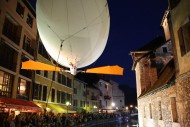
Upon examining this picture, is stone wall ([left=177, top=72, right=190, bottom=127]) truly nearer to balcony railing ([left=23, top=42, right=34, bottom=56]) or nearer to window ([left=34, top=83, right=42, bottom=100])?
balcony railing ([left=23, top=42, right=34, bottom=56])

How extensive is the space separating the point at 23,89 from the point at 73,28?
20.0 meters

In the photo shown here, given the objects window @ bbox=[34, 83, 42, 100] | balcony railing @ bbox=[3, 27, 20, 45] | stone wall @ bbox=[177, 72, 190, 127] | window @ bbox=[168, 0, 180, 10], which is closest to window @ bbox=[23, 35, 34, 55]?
balcony railing @ bbox=[3, 27, 20, 45]

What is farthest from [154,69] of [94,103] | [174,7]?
[94,103]

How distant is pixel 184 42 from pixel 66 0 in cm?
597

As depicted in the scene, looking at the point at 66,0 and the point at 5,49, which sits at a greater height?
the point at 5,49

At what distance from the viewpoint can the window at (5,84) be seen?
2030cm

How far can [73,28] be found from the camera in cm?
654

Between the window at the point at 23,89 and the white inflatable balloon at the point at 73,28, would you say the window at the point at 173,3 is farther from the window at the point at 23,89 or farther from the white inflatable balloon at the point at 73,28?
the window at the point at 23,89

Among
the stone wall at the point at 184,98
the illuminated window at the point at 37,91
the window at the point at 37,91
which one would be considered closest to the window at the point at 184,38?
the stone wall at the point at 184,98

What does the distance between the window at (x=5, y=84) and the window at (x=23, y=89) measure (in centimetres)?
165

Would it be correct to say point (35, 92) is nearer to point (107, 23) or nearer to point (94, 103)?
point (107, 23)

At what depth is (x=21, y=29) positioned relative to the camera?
24.0 meters

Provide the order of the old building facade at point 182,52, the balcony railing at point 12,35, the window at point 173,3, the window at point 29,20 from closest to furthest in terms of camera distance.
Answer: the old building facade at point 182,52 → the window at point 173,3 → the balcony railing at point 12,35 → the window at point 29,20

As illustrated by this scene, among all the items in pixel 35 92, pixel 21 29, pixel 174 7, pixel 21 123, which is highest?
pixel 21 29
